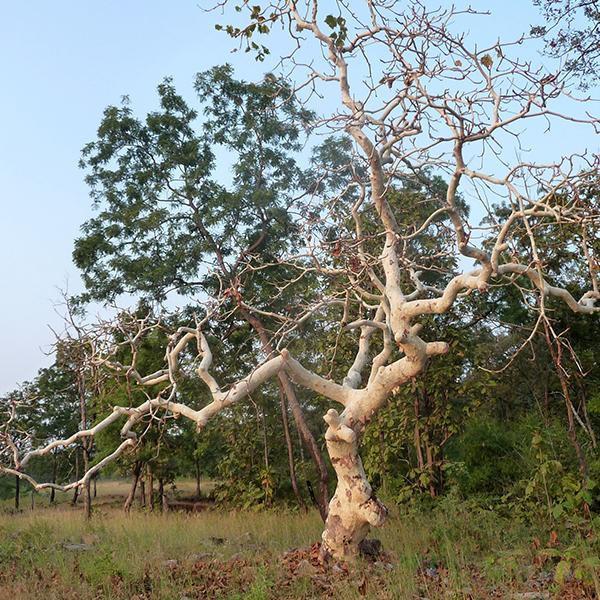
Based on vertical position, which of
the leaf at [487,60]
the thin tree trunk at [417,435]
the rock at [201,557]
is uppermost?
the leaf at [487,60]

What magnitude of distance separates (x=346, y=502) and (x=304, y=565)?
31.0 inches

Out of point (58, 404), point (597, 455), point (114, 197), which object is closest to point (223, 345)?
point (114, 197)

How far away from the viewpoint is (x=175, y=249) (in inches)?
575

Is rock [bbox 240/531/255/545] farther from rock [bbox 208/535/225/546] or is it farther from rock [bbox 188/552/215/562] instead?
rock [bbox 188/552/215/562]

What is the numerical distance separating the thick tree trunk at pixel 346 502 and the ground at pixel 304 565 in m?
0.23

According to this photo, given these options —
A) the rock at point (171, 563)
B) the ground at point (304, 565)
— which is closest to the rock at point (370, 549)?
the ground at point (304, 565)

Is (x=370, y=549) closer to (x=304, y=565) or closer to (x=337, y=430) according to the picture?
(x=304, y=565)

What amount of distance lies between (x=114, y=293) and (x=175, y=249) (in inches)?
69.3

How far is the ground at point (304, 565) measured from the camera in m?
5.89

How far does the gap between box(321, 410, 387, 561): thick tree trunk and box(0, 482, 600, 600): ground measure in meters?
0.23

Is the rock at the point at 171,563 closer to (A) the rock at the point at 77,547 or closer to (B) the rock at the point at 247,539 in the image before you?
(A) the rock at the point at 77,547

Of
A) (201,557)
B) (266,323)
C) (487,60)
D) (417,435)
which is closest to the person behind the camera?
(487,60)

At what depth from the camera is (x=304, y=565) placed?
275 inches

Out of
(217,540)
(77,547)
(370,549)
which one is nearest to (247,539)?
(217,540)
